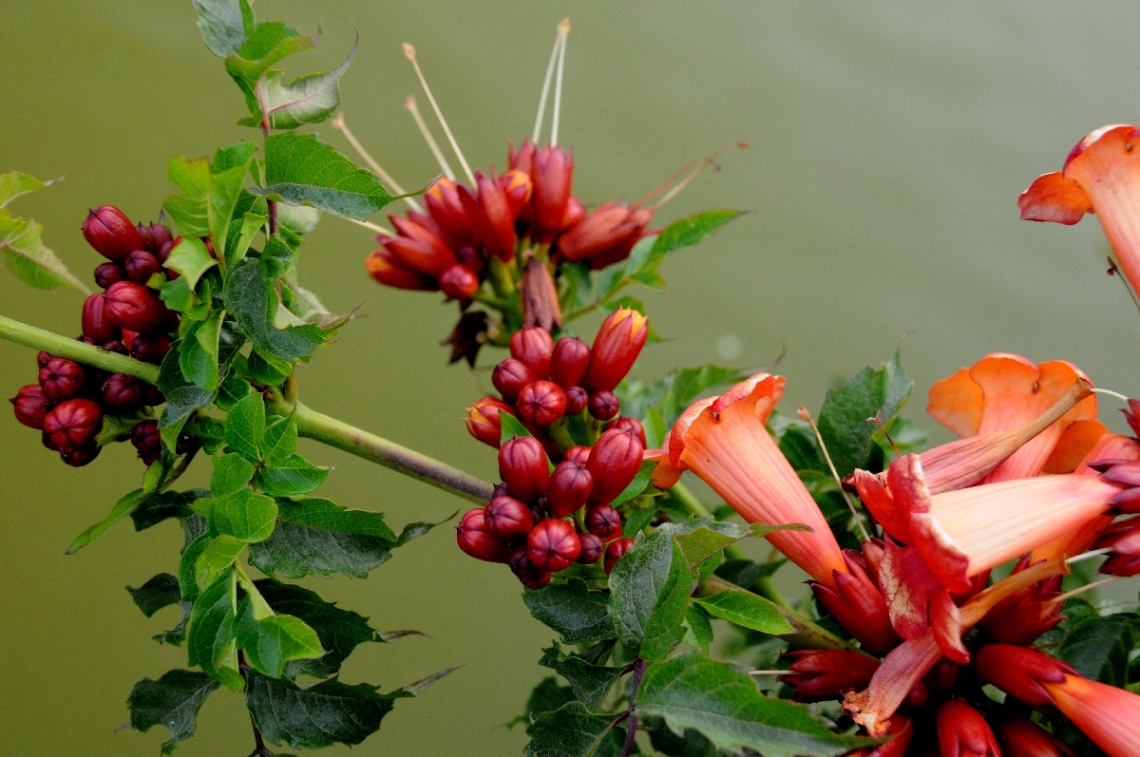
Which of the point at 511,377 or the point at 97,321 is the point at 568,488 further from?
the point at 97,321

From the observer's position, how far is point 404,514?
0.82 m

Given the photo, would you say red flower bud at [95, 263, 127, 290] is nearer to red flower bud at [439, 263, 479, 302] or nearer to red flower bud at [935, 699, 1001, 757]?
red flower bud at [439, 263, 479, 302]

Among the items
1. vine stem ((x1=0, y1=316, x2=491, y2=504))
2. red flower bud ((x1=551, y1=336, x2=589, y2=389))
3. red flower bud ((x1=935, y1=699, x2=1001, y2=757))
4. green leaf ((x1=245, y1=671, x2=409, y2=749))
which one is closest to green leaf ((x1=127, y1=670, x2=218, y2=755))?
green leaf ((x1=245, y1=671, x2=409, y2=749))

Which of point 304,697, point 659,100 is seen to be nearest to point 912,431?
point 304,697

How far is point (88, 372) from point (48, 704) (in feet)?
1.47

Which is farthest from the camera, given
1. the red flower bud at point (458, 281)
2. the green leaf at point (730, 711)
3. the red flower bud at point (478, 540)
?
the red flower bud at point (458, 281)

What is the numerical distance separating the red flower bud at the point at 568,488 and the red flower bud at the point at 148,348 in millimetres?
196

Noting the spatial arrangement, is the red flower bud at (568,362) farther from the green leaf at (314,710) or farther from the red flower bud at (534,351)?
the green leaf at (314,710)

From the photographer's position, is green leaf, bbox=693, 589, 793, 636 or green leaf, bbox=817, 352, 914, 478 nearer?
green leaf, bbox=693, 589, 793, 636

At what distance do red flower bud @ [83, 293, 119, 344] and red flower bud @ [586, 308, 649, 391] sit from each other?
0.24 meters

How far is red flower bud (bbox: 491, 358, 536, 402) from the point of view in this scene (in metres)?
0.44

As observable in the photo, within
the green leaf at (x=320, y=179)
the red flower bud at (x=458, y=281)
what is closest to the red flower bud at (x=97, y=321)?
the green leaf at (x=320, y=179)

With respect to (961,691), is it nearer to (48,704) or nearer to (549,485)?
(549,485)

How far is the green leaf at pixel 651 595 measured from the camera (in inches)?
12.4
